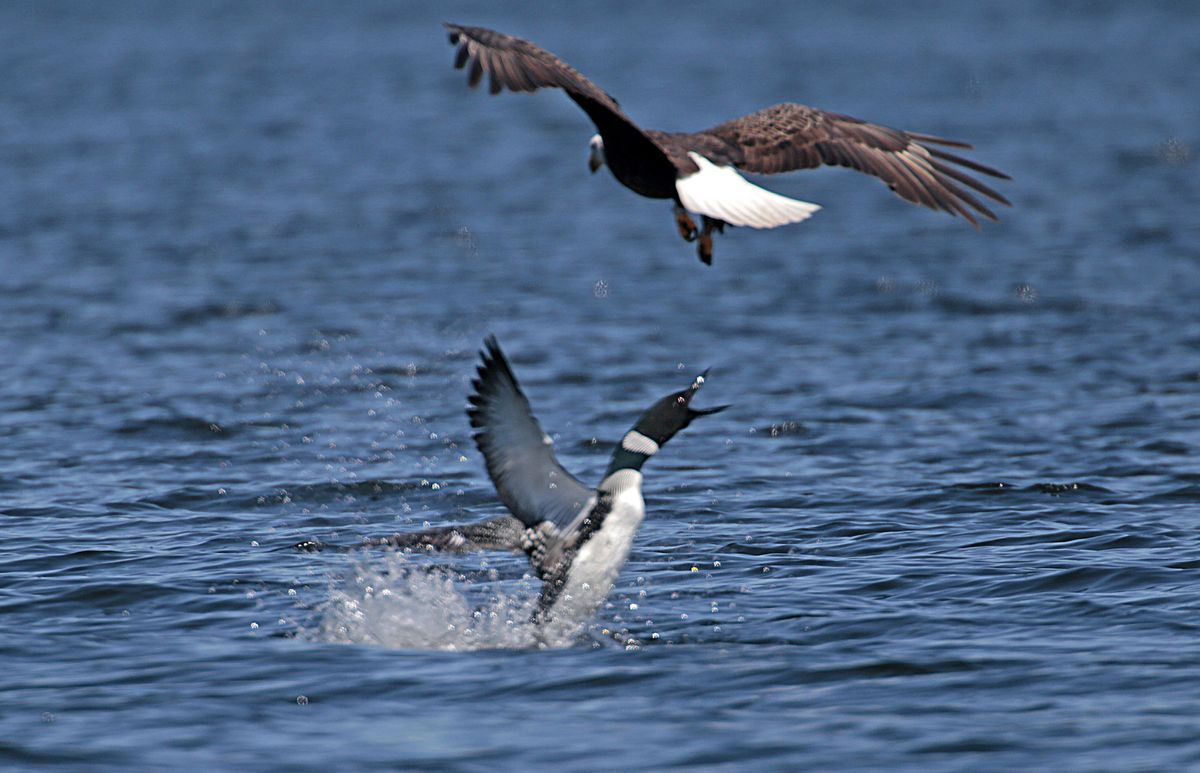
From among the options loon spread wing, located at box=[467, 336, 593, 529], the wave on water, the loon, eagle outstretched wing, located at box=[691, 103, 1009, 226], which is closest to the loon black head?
the loon

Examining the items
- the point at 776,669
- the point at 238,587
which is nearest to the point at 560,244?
the point at 238,587

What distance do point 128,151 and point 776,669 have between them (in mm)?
24129

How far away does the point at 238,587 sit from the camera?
8883 millimetres

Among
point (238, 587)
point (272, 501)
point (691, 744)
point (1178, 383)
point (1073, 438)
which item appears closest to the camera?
point (691, 744)

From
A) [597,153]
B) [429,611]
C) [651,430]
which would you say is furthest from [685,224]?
[429,611]

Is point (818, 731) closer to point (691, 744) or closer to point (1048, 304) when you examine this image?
point (691, 744)

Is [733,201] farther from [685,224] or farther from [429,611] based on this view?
[429,611]

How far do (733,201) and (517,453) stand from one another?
1.60 metres

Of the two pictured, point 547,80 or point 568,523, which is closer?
point 547,80

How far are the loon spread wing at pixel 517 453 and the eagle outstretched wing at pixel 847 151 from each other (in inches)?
78.0

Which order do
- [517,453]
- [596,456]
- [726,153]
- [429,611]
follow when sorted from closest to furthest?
1. [517,453]
2. [429,611]
3. [726,153]
4. [596,456]

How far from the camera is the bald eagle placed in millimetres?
7941

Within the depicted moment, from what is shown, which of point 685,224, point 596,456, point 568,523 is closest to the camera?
point 568,523

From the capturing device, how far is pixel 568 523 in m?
8.22
